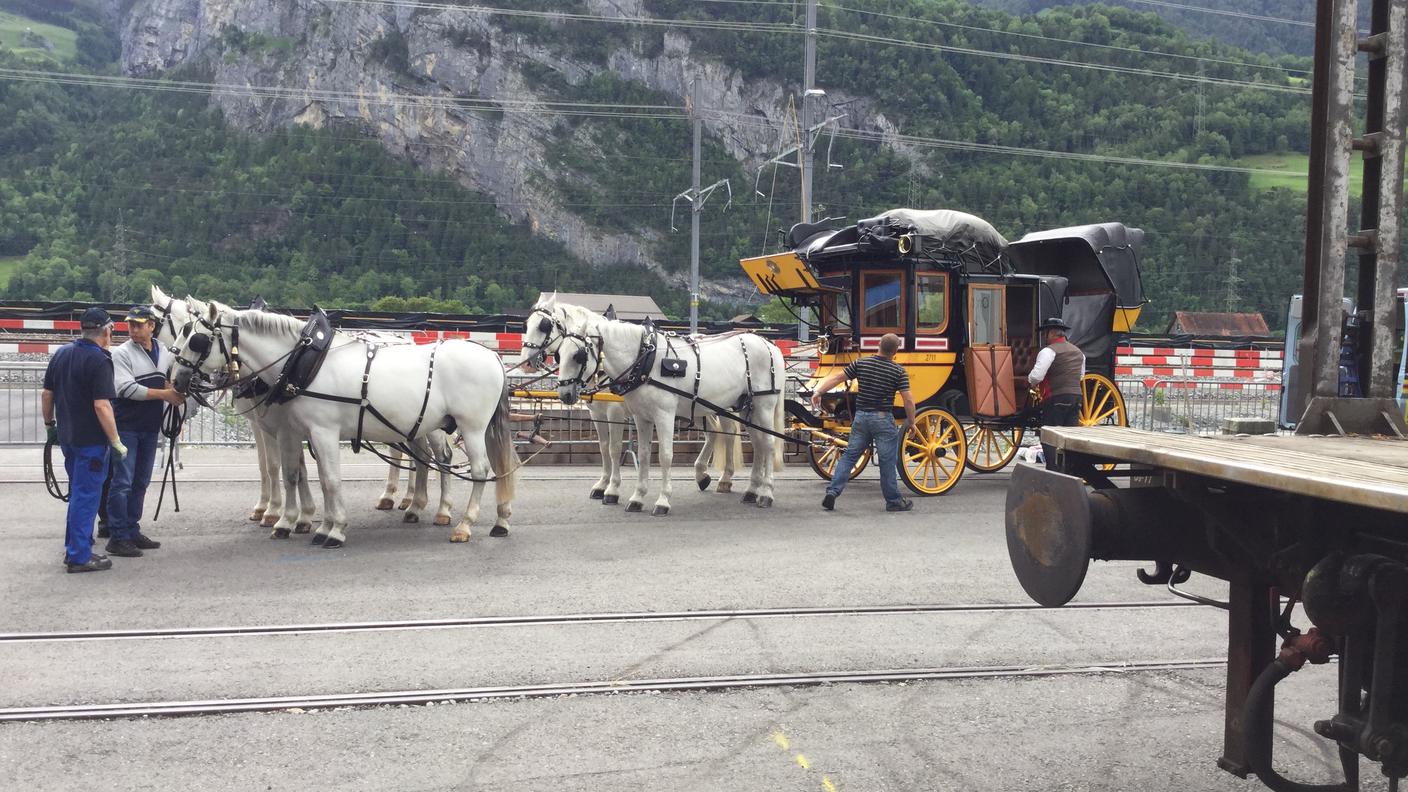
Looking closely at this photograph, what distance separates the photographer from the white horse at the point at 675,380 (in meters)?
10.9

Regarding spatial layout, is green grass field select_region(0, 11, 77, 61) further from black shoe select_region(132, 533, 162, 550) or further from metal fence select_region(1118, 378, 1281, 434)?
black shoe select_region(132, 533, 162, 550)

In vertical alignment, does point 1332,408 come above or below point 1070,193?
below

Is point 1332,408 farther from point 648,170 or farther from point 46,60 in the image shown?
point 46,60

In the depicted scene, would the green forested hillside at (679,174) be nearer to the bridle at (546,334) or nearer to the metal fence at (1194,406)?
the metal fence at (1194,406)

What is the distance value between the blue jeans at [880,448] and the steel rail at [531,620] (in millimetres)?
3846

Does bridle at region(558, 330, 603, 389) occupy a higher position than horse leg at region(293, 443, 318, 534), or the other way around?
bridle at region(558, 330, 603, 389)

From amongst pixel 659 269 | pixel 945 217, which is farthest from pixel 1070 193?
pixel 945 217

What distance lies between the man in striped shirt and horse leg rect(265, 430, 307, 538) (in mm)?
5149

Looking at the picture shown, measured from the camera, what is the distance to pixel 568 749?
4703 millimetres

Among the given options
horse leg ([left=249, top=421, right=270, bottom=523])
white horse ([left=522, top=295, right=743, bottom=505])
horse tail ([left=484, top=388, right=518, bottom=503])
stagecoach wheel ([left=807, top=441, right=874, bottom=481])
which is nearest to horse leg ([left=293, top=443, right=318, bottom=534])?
horse leg ([left=249, top=421, right=270, bottom=523])

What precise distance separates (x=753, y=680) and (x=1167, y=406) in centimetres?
1646

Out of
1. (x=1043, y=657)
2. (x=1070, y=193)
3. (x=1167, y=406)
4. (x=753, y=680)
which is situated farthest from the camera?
(x=1070, y=193)

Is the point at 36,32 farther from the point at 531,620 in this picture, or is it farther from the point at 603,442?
the point at 531,620

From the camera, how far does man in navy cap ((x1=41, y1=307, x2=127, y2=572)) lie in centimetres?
770
